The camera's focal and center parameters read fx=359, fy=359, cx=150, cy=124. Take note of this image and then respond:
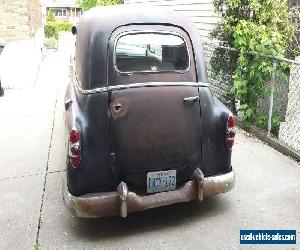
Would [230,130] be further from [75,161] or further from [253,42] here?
[253,42]

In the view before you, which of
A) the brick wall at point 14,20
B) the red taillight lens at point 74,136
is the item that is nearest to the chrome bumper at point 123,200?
the red taillight lens at point 74,136

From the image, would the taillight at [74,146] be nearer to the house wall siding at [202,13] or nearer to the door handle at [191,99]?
the door handle at [191,99]

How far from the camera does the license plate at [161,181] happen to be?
146 inches

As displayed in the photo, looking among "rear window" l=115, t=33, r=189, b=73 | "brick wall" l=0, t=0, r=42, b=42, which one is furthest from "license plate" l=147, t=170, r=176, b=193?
"brick wall" l=0, t=0, r=42, b=42

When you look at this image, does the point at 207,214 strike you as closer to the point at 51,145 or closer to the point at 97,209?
the point at 97,209

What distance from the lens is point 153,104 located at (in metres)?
3.61

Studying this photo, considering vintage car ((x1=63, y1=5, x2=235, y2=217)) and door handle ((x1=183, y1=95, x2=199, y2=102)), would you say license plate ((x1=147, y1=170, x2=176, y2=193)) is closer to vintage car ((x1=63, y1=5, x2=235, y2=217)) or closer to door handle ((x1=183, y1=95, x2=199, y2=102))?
vintage car ((x1=63, y1=5, x2=235, y2=217))

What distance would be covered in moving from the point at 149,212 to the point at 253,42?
384cm

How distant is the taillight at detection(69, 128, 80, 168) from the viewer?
3502 millimetres

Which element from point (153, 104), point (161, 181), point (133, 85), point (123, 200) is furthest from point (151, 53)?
point (123, 200)

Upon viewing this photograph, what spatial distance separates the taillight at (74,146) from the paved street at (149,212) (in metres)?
0.88

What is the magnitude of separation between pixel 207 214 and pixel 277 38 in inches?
146

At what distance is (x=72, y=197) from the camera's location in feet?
11.8

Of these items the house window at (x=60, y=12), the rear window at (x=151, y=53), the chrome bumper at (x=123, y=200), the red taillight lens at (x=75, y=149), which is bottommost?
the chrome bumper at (x=123, y=200)
